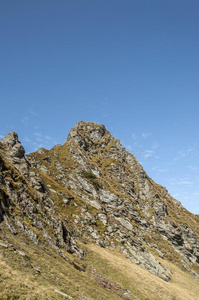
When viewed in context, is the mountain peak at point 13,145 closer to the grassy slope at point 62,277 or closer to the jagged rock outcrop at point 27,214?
the jagged rock outcrop at point 27,214

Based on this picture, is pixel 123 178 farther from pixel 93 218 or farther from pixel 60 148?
pixel 93 218

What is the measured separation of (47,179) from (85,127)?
81.9 metres

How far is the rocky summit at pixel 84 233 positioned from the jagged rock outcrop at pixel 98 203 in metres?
0.28

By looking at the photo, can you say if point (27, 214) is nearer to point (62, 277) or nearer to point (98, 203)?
point (62, 277)

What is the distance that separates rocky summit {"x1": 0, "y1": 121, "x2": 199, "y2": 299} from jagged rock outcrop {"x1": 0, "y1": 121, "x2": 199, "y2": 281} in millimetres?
282

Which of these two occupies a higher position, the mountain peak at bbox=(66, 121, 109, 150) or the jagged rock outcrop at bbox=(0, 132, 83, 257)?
the mountain peak at bbox=(66, 121, 109, 150)

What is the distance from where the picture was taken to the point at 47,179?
224 ft

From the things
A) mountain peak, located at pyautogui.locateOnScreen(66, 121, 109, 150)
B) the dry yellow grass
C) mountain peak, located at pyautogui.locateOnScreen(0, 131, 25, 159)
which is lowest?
Answer: the dry yellow grass

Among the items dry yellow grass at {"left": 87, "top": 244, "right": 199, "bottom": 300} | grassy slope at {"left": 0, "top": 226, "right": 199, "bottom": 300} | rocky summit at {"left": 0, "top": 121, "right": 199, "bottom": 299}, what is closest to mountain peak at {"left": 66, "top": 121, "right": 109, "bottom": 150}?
rocky summit at {"left": 0, "top": 121, "right": 199, "bottom": 299}

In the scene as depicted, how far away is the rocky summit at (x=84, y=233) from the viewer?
21.0 meters

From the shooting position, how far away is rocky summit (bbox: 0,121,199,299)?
21047 millimetres

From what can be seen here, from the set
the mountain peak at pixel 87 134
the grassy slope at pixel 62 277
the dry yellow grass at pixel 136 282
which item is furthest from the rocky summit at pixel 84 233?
the mountain peak at pixel 87 134

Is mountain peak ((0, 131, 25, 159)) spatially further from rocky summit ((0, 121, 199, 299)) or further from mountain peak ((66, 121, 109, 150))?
mountain peak ((66, 121, 109, 150))

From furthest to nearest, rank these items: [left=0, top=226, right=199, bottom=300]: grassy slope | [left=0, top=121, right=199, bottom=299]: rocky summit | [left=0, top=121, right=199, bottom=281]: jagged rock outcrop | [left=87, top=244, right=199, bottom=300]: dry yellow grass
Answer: [left=0, top=121, right=199, bottom=281]: jagged rock outcrop < [left=87, top=244, right=199, bottom=300]: dry yellow grass < [left=0, top=121, right=199, bottom=299]: rocky summit < [left=0, top=226, right=199, bottom=300]: grassy slope
